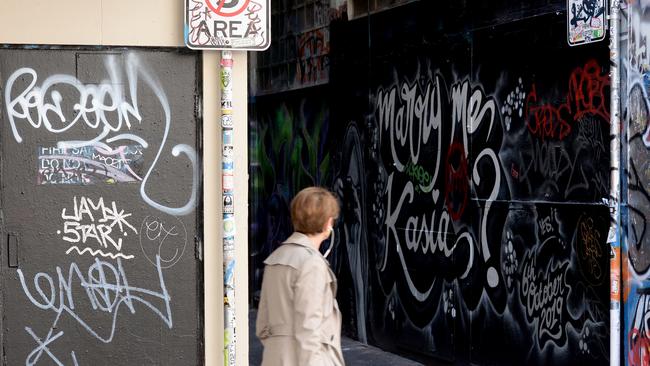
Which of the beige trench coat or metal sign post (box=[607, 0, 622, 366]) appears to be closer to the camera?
the beige trench coat

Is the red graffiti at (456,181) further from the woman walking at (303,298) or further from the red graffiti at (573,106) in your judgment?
the woman walking at (303,298)

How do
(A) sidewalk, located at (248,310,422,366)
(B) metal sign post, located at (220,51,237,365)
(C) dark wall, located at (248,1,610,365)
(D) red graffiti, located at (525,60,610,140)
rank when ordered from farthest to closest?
1. (A) sidewalk, located at (248,310,422,366)
2. (C) dark wall, located at (248,1,610,365)
3. (D) red graffiti, located at (525,60,610,140)
4. (B) metal sign post, located at (220,51,237,365)

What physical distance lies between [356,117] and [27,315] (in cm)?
528

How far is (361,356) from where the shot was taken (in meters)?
11.6

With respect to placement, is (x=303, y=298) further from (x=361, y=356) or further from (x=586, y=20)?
(x=361, y=356)

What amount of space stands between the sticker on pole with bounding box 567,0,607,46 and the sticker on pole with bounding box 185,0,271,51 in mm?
1967

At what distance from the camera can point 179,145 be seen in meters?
7.95

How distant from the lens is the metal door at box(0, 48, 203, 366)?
25.5 feet

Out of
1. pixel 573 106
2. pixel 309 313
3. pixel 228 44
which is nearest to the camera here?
pixel 309 313

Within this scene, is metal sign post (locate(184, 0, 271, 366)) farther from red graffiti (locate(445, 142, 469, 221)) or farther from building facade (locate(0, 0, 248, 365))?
red graffiti (locate(445, 142, 469, 221))

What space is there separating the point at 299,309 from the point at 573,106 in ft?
13.2

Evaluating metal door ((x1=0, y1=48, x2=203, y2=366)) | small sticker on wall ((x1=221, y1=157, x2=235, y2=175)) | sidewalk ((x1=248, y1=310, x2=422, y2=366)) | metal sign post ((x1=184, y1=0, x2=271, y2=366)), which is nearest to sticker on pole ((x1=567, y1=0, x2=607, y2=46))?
metal sign post ((x1=184, y1=0, x2=271, y2=366))

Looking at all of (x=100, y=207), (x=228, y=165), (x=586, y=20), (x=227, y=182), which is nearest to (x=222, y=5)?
(x=228, y=165)

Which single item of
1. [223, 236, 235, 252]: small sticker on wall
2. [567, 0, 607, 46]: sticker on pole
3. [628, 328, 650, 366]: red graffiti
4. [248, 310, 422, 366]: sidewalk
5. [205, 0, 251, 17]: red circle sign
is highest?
[205, 0, 251, 17]: red circle sign
